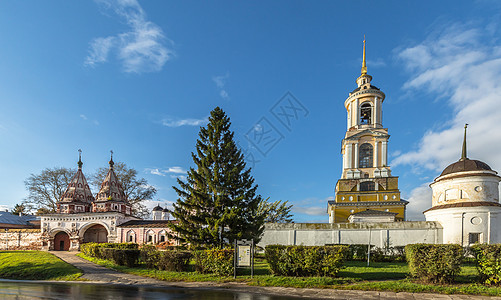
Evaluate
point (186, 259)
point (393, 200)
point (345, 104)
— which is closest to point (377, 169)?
point (393, 200)

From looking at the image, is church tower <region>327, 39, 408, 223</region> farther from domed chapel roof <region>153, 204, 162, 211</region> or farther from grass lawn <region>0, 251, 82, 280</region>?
grass lawn <region>0, 251, 82, 280</region>

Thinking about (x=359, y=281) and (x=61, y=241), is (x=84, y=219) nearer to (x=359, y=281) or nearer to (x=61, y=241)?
(x=61, y=241)

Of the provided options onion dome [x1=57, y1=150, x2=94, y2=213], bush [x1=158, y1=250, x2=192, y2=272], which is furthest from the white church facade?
onion dome [x1=57, y1=150, x2=94, y2=213]

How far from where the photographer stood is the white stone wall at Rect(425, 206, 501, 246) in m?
20.1

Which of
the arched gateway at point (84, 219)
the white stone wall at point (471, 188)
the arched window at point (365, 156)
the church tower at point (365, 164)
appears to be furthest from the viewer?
the arched window at point (365, 156)

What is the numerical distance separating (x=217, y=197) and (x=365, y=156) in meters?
32.4

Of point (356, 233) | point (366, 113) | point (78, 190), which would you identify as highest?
point (366, 113)

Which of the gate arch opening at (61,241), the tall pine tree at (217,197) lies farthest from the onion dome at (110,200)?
the tall pine tree at (217,197)

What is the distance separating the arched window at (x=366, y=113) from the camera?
149ft

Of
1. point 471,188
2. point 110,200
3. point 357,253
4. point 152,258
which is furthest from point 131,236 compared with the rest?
point 471,188

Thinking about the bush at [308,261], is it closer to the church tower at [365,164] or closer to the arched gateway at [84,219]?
the arched gateway at [84,219]

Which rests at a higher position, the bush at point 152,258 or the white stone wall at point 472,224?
the white stone wall at point 472,224

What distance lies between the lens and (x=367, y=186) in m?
41.6

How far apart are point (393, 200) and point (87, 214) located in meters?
40.8
